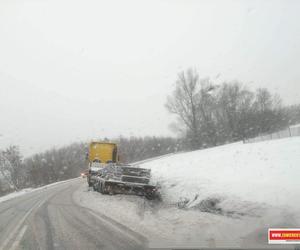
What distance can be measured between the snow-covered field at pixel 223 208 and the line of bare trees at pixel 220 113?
5277cm

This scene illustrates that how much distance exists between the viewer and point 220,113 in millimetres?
81000

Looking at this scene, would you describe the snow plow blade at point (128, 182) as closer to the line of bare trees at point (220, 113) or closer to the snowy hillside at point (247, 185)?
the snowy hillside at point (247, 185)

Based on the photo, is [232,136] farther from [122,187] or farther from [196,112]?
[122,187]

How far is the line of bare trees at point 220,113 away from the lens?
2766 inches

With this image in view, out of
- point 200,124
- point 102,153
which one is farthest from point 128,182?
point 200,124

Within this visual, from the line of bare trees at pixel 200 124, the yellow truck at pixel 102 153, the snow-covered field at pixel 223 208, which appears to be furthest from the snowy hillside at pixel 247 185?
the line of bare trees at pixel 200 124

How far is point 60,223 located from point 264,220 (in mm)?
5989

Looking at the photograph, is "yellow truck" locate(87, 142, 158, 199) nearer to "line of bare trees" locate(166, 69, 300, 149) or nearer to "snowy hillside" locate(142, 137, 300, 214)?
"snowy hillside" locate(142, 137, 300, 214)

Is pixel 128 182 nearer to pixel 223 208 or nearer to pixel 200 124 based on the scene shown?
pixel 223 208

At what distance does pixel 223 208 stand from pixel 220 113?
71500mm

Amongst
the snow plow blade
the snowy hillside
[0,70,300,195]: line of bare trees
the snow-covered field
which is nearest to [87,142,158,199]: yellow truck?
the snow plow blade

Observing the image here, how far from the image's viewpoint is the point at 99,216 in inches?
454

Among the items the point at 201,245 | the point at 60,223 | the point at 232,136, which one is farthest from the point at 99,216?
the point at 232,136

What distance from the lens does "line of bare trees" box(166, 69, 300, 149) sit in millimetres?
70250
